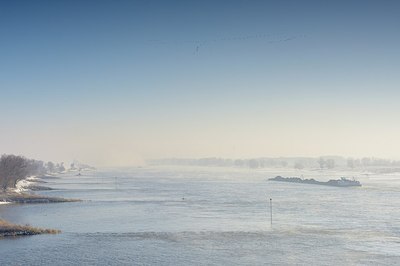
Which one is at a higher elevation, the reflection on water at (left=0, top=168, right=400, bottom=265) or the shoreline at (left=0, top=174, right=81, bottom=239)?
the shoreline at (left=0, top=174, right=81, bottom=239)

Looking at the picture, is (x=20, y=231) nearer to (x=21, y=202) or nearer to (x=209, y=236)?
(x=209, y=236)

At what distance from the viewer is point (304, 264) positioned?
34.4m

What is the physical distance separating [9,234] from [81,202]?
127 ft

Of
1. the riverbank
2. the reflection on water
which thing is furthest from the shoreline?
the reflection on water

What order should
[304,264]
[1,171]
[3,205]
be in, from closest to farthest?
[304,264] < [3,205] < [1,171]

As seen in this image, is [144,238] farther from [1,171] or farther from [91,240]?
[1,171]

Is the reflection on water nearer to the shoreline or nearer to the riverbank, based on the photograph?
the riverbank

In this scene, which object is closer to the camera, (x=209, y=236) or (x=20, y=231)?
(x=209, y=236)

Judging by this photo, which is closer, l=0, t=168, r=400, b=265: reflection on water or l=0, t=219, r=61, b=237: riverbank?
l=0, t=168, r=400, b=265: reflection on water

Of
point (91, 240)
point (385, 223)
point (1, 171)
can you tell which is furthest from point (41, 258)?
point (1, 171)

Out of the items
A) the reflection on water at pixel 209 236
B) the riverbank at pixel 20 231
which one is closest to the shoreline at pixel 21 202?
the riverbank at pixel 20 231

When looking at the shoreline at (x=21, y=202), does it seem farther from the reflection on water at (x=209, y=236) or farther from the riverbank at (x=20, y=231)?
the reflection on water at (x=209, y=236)

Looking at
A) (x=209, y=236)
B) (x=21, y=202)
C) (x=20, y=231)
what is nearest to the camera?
(x=209, y=236)

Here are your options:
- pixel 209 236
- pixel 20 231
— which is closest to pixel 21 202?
pixel 20 231
